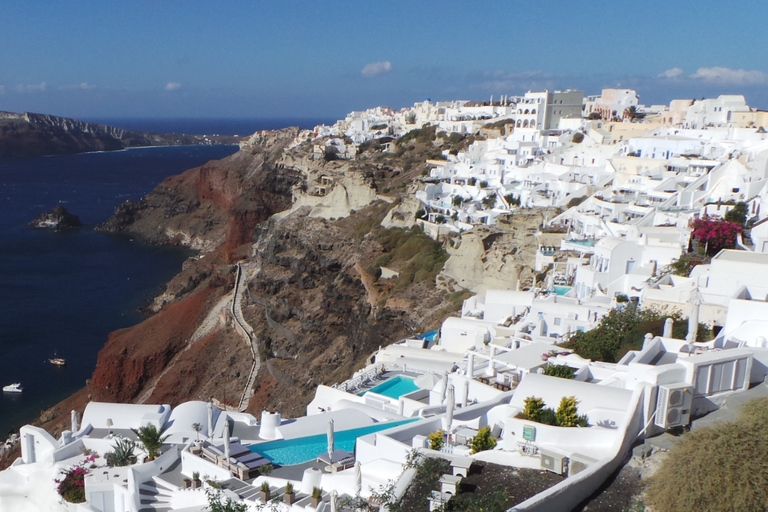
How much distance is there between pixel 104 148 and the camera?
18662 centimetres

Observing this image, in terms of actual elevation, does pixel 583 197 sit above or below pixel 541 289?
above

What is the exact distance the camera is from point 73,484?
12016 mm

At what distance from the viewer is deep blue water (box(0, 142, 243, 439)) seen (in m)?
34.0

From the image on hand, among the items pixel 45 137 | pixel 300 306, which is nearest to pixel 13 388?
pixel 300 306

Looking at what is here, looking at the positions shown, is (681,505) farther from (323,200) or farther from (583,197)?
(323,200)

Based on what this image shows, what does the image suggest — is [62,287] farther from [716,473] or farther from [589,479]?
[716,473]

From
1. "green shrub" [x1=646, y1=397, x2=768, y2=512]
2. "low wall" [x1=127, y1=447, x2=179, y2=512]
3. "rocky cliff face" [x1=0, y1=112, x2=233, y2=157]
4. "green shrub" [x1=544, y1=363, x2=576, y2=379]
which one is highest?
"rocky cliff face" [x1=0, y1=112, x2=233, y2=157]

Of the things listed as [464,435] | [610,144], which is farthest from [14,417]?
[610,144]

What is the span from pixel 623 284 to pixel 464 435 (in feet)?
31.8

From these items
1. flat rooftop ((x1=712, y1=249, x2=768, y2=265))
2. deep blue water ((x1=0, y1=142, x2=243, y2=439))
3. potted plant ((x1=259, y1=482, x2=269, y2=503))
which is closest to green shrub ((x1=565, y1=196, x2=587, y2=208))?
flat rooftop ((x1=712, y1=249, x2=768, y2=265))

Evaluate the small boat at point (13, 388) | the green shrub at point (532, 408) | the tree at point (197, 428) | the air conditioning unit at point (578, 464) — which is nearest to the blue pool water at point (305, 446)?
the tree at point (197, 428)

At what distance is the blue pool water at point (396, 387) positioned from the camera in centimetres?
1597

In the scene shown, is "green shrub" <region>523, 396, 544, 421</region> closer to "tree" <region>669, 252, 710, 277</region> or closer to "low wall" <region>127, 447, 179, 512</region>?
"low wall" <region>127, 447, 179, 512</region>

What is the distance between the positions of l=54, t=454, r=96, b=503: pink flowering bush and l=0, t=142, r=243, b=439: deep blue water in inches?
736
